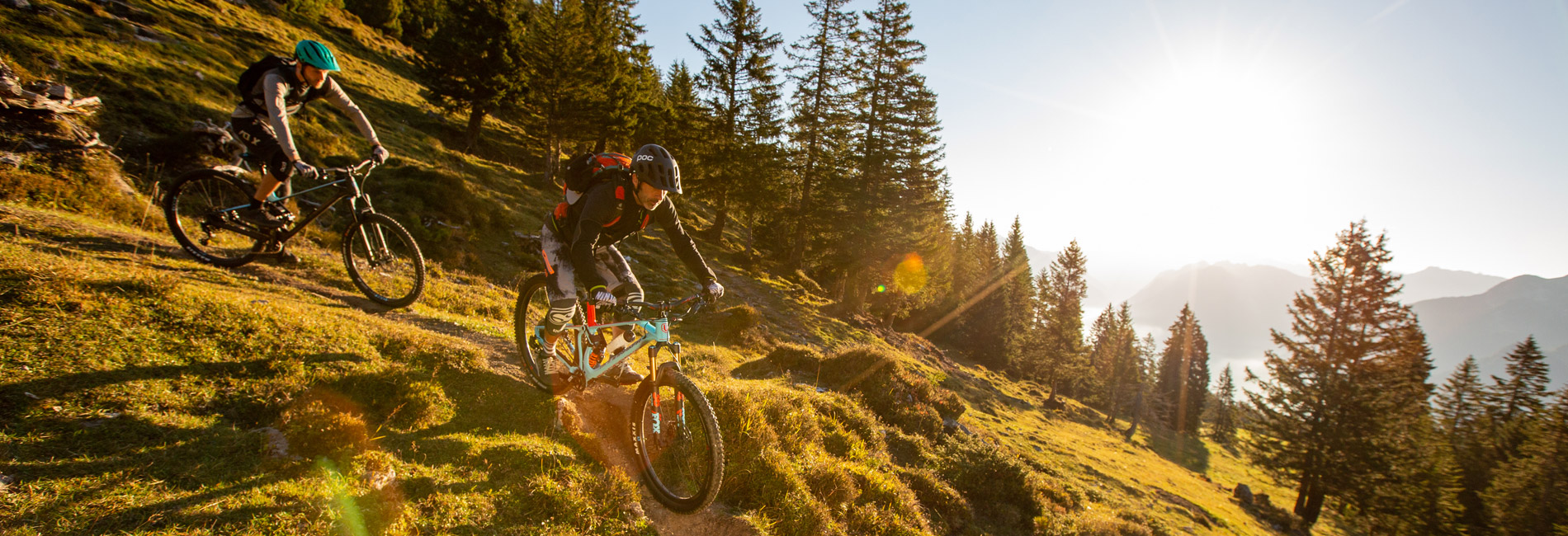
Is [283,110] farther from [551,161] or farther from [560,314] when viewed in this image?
[551,161]

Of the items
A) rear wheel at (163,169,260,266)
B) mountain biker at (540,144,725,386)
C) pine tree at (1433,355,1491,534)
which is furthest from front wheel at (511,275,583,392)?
pine tree at (1433,355,1491,534)

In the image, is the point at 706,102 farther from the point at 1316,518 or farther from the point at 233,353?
the point at 1316,518

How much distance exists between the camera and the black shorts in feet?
20.5

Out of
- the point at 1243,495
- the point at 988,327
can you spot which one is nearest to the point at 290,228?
the point at 1243,495

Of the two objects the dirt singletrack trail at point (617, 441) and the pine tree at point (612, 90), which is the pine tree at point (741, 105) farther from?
the dirt singletrack trail at point (617, 441)

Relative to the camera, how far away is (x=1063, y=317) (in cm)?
5247

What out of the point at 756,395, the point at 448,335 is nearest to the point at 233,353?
the point at 448,335

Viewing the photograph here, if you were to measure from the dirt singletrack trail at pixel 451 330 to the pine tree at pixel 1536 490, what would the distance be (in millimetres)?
36995

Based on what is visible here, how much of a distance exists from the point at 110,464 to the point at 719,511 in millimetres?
4083

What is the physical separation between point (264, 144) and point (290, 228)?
1.32 m

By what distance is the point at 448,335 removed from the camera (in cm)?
662

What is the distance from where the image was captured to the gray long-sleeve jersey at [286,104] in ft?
18.7

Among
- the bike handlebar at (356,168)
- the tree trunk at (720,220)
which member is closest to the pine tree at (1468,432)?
the tree trunk at (720,220)

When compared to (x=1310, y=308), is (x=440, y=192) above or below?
below
